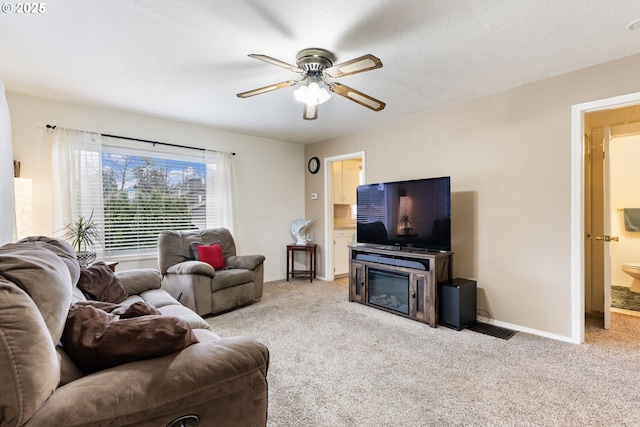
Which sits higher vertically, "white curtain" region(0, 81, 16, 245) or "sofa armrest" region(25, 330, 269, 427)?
"white curtain" region(0, 81, 16, 245)

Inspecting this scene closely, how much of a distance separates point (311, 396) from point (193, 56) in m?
2.71

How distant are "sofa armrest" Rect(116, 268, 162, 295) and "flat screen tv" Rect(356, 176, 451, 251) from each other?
254 cm

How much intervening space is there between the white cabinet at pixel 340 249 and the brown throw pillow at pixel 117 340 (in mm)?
4369

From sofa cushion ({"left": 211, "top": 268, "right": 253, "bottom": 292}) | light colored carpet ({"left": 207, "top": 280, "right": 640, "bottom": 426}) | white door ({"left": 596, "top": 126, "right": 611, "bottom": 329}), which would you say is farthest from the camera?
sofa cushion ({"left": 211, "top": 268, "right": 253, "bottom": 292})

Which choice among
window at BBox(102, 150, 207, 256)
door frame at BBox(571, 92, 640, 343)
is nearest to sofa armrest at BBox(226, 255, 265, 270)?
window at BBox(102, 150, 207, 256)

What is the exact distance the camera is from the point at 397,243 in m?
3.77

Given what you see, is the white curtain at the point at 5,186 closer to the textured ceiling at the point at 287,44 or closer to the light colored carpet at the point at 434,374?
the textured ceiling at the point at 287,44

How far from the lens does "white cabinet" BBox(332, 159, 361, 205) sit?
5633 millimetres

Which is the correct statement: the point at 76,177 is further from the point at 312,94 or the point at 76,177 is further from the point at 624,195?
the point at 624,195

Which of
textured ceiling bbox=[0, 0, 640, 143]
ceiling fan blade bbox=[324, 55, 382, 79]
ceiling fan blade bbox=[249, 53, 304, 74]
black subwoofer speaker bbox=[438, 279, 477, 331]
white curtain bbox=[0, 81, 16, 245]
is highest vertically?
textured ceiling bbox=[0, 0, 640, 143]

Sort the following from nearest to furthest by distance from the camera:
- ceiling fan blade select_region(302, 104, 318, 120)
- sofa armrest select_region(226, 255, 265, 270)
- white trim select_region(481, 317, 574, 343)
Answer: ceiling fan blade select_region(302, 104, 318, 120), white trim select_region(481, 317, 574, 343), sofa armrest select_region(226, 255, 265, 270)

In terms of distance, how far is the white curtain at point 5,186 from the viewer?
282 cm

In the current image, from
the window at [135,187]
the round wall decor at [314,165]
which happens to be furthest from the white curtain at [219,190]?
the round wall decor at [314,165]

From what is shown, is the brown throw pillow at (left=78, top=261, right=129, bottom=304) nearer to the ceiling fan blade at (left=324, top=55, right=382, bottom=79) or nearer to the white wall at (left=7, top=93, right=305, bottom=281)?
the white wall at (left=7, top=93, right=305, bottom=281)
